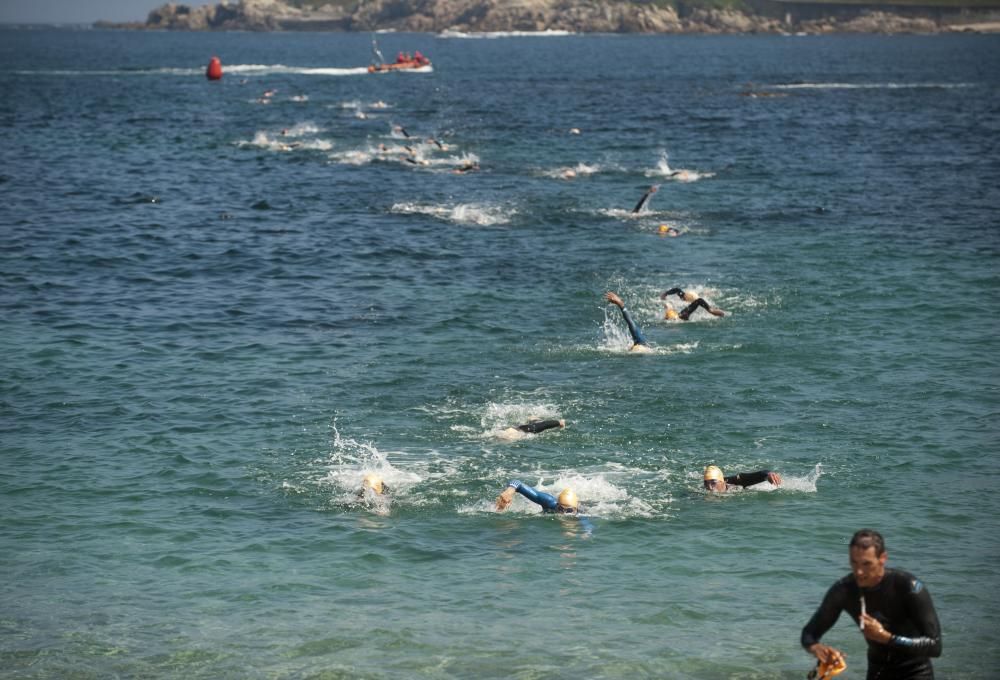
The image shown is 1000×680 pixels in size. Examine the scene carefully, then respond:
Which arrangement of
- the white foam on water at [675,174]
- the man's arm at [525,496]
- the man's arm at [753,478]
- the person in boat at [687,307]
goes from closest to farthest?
1. the man's arm at [525,496]
2. the man's arm at [753,478]
3. the person in boat at [687,307]
4. the white foam on water at [675,174]

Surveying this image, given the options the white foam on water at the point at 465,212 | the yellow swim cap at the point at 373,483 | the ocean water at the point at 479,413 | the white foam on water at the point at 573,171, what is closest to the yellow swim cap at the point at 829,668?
the ocean water at the point at 479,413

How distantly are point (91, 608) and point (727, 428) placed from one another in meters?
13.6

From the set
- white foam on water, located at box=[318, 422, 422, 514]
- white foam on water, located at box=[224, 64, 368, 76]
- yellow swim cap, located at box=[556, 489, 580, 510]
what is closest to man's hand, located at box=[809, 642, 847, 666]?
yellow swim cap, located at box=[556, 489, 580, 510]

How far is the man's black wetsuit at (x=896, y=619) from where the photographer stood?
1065cm

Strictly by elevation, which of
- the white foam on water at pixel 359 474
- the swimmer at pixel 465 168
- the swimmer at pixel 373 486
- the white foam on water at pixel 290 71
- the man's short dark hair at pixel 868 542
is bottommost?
the white foam on water at pixel 359 474

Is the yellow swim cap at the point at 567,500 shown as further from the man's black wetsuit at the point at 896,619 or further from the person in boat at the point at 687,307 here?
the person in boat at the point at 687,307

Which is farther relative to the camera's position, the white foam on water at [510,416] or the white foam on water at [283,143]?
→ the white foam on water at [283,143]

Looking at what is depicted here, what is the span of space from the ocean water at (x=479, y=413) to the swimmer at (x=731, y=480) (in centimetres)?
49

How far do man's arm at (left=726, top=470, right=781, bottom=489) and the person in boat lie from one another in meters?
11.6

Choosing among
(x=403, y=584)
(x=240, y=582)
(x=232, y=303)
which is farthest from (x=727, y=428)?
(x=232, y=303)

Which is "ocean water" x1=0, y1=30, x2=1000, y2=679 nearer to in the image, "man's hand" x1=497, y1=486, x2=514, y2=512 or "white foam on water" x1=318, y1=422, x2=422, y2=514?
"white foam on water" x1=318, y1=422, x2=422, y2=514

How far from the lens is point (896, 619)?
1077cm

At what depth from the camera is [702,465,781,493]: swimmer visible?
72.9 ft

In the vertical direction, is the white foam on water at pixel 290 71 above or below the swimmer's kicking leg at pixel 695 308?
above
